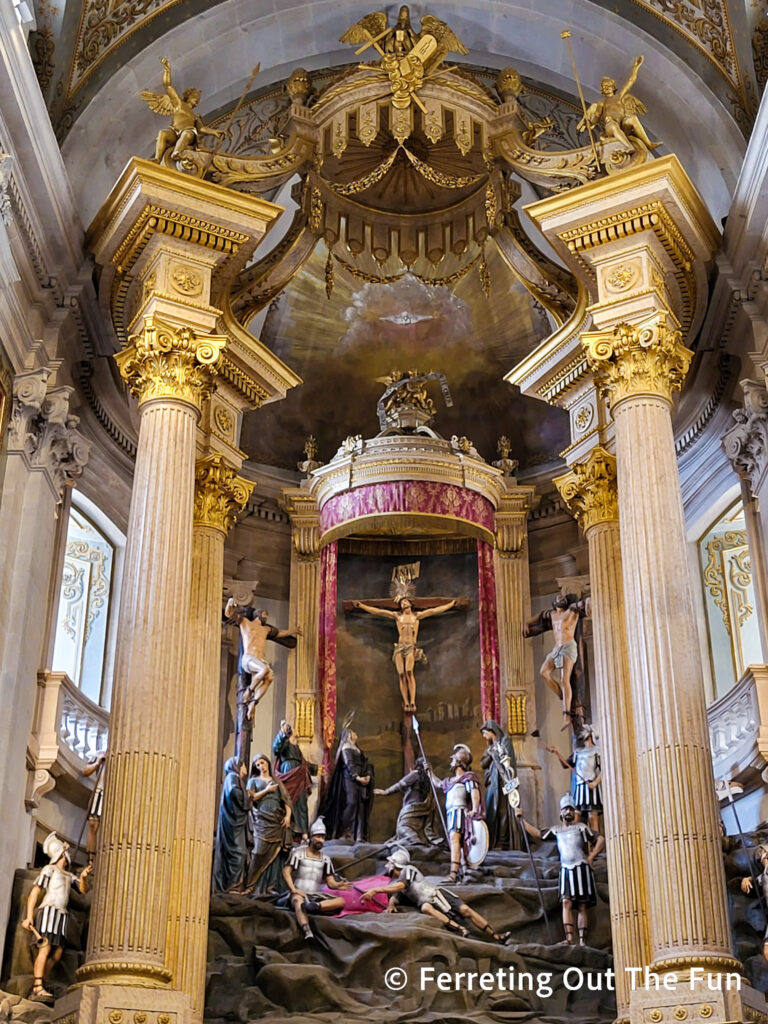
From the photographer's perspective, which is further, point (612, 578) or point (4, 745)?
point (612, 578)

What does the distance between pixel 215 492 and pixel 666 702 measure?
16.5ft

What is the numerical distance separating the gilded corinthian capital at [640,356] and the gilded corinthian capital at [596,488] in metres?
1.10

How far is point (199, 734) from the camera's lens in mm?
12969

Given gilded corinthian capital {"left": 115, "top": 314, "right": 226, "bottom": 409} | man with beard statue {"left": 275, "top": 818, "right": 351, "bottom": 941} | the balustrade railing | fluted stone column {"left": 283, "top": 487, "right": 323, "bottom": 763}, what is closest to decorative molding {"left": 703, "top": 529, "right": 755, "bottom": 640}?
fluted stone column {"left": 283, "top": 487, "right": 323, "bottom": 763}

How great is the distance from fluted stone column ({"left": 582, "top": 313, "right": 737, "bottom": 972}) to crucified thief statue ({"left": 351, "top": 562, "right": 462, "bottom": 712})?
5.56 meters

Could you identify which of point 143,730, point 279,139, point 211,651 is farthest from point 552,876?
point 279,139

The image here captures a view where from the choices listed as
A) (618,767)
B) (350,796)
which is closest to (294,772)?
(350,796)

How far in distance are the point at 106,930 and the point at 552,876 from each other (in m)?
5.30

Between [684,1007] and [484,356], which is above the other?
[484,356]

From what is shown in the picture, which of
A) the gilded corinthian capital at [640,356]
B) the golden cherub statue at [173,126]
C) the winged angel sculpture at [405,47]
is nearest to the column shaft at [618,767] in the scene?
the gilded corinthian capital at [640,356]

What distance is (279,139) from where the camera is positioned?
49.1 ft

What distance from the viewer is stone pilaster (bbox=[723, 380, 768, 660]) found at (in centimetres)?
1372

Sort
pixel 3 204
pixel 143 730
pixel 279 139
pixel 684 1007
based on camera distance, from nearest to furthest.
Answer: pixel 684 1007 → pixel 143 730 → pixel 3 204 → pixel 279 139

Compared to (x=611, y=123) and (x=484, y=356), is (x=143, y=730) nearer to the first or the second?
(x=611, y=123)
